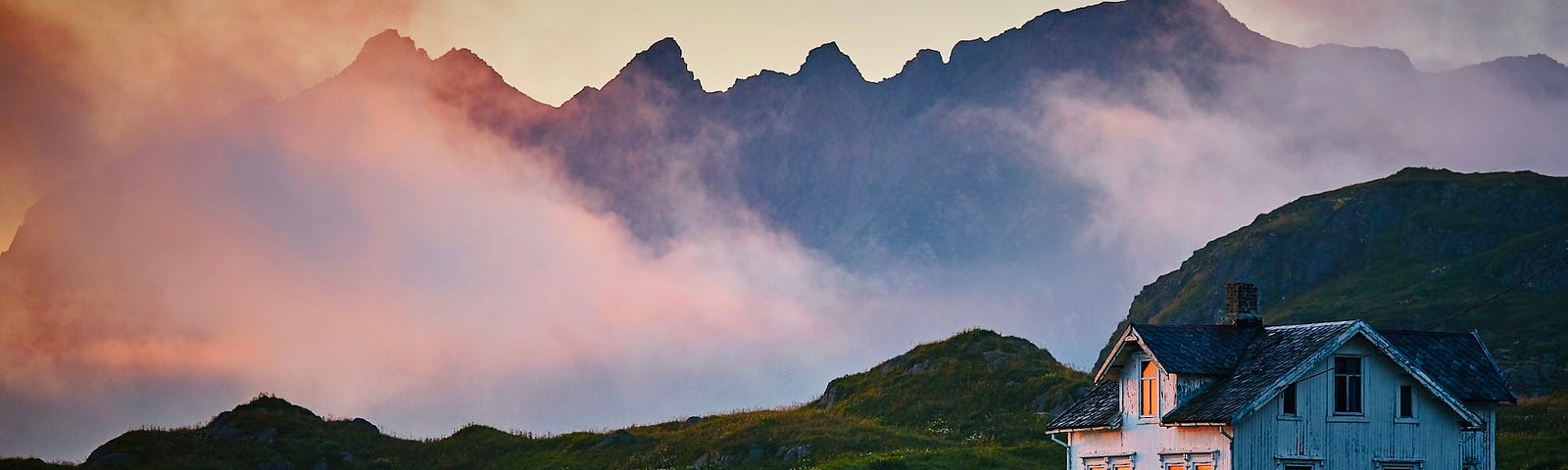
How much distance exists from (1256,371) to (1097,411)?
7.27 metres

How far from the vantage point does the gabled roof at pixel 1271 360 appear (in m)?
52.8

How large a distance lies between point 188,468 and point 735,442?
33447 mm

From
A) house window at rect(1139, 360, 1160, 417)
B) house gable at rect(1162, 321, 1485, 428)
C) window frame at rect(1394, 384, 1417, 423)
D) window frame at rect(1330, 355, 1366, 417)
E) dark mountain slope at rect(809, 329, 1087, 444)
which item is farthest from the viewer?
dark mountain slope at rect(809, 329, 1087, 444)

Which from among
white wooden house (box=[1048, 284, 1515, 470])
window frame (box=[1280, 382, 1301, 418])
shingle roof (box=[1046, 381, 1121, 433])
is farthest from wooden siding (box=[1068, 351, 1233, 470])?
window frame (box=[1280, 382, 1301, 418])

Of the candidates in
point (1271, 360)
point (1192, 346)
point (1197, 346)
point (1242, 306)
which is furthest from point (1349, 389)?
point (1242, 306)

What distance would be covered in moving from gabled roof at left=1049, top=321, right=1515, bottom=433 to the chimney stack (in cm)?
52

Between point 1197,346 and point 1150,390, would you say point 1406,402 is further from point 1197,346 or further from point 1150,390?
point 1150,390

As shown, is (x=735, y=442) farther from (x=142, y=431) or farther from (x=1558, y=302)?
(x=1558, y=302)

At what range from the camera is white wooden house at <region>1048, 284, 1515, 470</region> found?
5281 centimetres

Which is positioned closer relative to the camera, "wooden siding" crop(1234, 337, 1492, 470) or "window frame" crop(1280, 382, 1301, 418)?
"wooden siding" crop(1234, 337, 1492, 470)

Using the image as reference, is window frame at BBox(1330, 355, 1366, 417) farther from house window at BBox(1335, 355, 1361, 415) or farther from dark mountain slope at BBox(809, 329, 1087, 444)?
dark mountain slope at BBox(809, 329, 1087, 444)

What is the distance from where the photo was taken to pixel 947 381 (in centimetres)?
11681

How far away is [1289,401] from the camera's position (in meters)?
53.2

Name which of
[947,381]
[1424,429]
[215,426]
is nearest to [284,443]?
[215,426]
